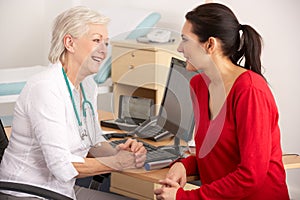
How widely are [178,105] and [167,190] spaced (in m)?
0.73

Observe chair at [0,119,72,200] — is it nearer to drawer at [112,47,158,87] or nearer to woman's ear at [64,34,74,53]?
woman's ear at [64,34,74,53]

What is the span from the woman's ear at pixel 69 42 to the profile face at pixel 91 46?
2cm

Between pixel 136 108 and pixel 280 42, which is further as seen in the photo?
pixel 280 42

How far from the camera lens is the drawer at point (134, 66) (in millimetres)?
4035

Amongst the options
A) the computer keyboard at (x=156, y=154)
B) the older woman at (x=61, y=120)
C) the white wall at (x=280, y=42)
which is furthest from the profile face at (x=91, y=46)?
the white wall at (x=280, y=42)

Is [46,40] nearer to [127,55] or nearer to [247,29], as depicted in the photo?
[127,55]

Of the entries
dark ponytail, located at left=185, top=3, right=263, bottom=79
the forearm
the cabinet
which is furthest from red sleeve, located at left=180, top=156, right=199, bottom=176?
the cabinet

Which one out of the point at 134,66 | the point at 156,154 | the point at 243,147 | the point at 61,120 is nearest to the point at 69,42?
the point at 61,120

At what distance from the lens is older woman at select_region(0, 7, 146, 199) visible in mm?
2279

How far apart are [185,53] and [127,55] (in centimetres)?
198

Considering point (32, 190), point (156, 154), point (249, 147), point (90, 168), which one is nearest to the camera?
point (249, 147)

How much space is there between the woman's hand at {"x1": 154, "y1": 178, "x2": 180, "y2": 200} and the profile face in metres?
0.55

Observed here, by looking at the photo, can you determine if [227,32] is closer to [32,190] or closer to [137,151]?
[137,151]

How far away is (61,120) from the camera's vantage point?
2.29 m
